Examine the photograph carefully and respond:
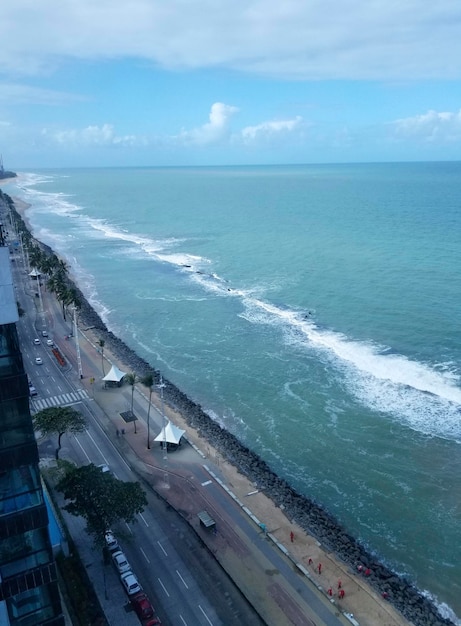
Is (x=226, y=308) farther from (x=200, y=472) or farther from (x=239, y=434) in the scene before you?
(x=200, y=472)

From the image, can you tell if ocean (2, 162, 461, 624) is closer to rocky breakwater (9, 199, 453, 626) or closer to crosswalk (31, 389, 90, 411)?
rocky breakwater (9, 199, 453, 626)

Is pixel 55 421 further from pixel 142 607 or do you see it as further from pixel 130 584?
pixel 142 607

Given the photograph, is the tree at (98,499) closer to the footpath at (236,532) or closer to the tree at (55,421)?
the footpath at (236,532)

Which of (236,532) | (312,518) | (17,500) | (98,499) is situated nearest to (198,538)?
(236,532)

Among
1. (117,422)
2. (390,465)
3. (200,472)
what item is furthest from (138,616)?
(390,465)

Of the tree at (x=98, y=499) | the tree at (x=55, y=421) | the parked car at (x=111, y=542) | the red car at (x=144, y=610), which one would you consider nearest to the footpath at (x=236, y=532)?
the red car at (x=144, y=610)

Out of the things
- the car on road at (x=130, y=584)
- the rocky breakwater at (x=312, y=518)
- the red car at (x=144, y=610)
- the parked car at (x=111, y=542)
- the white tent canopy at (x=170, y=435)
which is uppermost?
the white tent canopy at (x=170, y=435)

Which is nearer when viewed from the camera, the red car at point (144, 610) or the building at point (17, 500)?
the building at point (17, 500)

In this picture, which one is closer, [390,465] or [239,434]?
[390,465]
